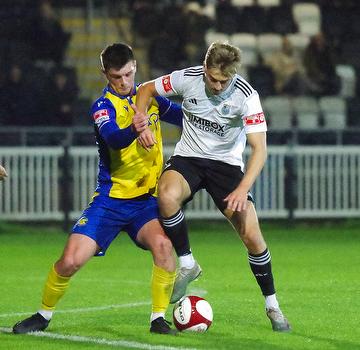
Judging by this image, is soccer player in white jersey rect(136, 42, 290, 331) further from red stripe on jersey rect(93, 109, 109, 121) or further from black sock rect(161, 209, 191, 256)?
red stripe on jersey rect(93, 109, 109, 121)

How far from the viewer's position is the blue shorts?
7891mm

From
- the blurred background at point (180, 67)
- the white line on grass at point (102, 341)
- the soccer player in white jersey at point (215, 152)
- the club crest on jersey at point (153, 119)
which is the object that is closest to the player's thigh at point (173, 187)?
the soccer player in white jersey at point (215, 152)

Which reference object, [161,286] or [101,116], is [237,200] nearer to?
[161,286]

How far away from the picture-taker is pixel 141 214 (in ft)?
26.2

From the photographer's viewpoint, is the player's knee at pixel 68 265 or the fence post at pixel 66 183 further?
the fence post at pixel 66 183

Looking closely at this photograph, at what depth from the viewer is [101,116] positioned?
783 cm

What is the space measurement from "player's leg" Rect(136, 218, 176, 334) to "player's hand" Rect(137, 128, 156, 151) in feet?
2.25

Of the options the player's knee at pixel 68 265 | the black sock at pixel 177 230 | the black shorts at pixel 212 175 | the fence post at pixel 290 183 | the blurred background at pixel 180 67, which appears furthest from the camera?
the fence post at pixel 290 183

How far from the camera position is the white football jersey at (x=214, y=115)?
780 centimetres

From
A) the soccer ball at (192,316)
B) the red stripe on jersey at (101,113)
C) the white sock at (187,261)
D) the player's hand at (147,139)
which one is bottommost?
the soccer ball at (192,316)

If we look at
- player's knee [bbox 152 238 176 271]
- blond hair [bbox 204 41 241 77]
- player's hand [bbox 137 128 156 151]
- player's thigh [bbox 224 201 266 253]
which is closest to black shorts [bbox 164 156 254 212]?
player's thigh [bbox 224 201 266 253]

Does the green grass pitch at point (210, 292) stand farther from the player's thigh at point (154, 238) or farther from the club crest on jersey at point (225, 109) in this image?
the club crest on jersey at point (225, 109)

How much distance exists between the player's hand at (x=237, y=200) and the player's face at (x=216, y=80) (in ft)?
2.26

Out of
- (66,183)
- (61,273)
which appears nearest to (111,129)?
(61,273)
